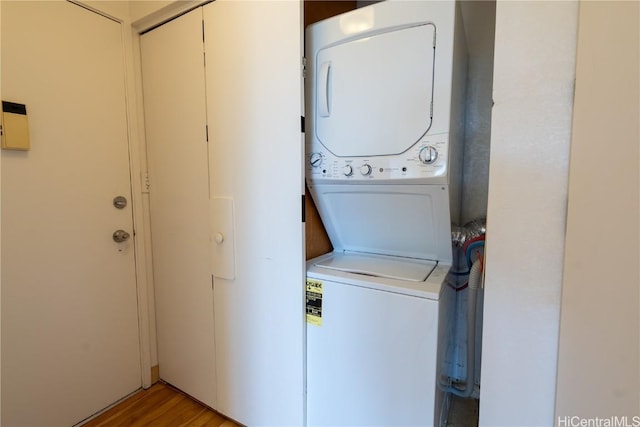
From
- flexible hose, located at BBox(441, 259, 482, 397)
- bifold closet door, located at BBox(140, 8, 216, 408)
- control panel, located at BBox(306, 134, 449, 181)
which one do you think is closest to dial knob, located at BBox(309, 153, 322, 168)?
control panel, located at BBox(306, 134, 449, 181)

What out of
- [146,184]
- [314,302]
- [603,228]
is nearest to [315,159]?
[314,302]

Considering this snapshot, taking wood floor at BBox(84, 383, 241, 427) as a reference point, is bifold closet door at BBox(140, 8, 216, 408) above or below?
above

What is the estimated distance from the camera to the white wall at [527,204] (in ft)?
2.25

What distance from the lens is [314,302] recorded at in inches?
49.4

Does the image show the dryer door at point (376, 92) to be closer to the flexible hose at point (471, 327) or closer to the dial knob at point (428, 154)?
the dial knob at point (428, 154)

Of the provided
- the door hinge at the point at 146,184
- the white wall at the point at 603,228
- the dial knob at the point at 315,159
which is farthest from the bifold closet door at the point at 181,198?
the white wall at the point at 603,228

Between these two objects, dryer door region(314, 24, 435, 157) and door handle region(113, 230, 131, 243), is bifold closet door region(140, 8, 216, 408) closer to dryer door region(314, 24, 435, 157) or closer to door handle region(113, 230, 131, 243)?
door handle region(113, 230, 131, 243)

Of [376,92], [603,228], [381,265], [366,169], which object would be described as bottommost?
[381,265]

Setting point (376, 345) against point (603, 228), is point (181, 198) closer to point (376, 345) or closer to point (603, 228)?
point (376, 345)

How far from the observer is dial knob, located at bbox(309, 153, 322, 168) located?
1.33 m

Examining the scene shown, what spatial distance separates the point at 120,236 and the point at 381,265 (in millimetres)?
1489

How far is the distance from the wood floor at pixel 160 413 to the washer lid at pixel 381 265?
3.47 feet

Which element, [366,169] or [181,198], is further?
[181,198]

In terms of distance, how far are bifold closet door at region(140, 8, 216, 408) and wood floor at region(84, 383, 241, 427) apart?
63 mm
